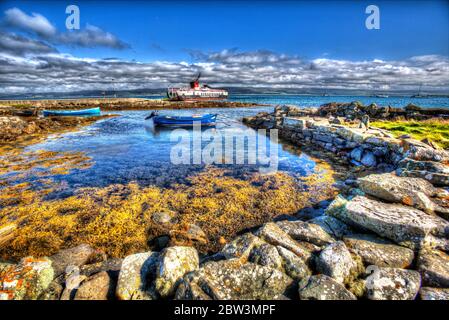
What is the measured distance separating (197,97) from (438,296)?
95.3 metres

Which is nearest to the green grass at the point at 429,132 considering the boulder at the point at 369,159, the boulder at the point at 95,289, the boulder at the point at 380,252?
the boulder at the point at 369,159

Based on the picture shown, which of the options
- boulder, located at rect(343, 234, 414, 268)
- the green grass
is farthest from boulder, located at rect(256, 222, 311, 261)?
the green grass

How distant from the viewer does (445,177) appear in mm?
5922

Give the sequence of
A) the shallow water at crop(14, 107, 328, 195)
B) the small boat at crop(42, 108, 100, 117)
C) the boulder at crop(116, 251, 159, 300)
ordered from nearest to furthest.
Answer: the boulder at crop(116, 251, 159, 300) < the shallow water at crop(14, 107, 328, 195) < the small boat at crop(42, 108, 100, 117)

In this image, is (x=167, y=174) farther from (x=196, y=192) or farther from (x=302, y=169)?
(x=302, y=169)

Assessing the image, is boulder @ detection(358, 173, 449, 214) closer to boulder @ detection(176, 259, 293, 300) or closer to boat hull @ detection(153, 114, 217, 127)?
boulder @ detection(176, 259, 293, 300)

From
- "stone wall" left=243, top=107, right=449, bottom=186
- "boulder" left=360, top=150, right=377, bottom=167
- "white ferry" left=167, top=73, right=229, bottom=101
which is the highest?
"white ferry" left=167, top=73, right=229, bottom=101

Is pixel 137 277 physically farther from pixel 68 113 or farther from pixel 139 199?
pixel 68 113

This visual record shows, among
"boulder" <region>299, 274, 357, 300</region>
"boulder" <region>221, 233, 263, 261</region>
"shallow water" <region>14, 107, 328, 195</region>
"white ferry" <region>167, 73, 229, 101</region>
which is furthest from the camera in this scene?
"white ferry" <region>167, 73, 229, 101</region>

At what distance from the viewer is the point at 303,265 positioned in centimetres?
349

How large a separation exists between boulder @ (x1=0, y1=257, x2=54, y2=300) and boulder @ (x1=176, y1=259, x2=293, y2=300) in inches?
93.3

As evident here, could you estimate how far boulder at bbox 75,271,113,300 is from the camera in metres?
3.13

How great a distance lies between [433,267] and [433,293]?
1.99ft

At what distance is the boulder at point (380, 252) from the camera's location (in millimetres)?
3588
